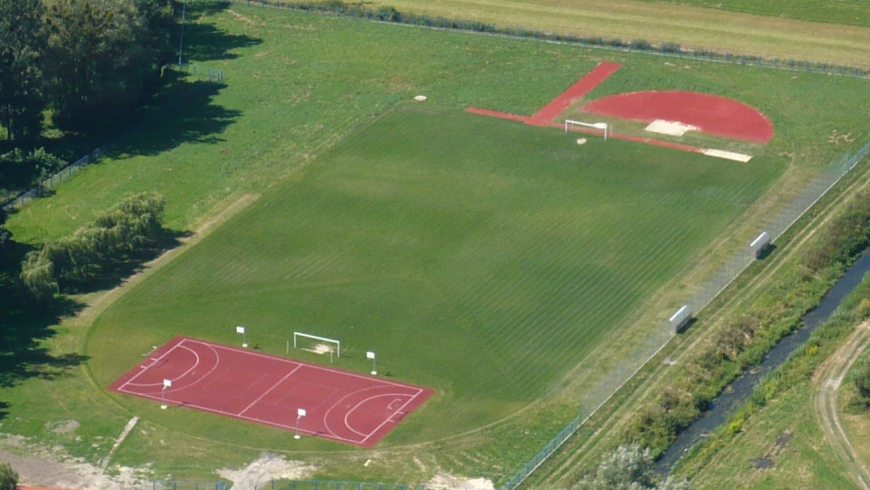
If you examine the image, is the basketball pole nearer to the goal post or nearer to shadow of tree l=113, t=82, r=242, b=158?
the goal post

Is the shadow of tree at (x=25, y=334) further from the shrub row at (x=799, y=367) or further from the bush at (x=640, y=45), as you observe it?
the bush at (x=640, y=45)

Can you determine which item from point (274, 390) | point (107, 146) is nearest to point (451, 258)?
point (274, 390)

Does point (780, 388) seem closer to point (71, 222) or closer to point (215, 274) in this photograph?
point (215, 274)

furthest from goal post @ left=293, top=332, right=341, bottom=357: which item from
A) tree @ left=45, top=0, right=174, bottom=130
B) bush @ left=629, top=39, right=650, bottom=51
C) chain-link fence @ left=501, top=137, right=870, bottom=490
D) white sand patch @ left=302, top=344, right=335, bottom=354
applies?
bush @ left=629, top=39, right=650, bottom=51

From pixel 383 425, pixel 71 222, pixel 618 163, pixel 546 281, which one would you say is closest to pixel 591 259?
pixel 546 281

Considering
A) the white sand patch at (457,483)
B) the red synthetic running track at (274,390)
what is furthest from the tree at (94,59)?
the white sand patch at (457,483)
